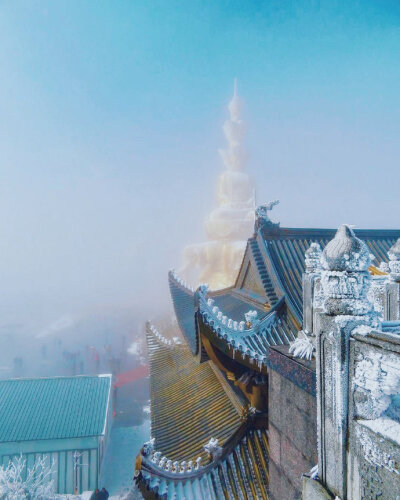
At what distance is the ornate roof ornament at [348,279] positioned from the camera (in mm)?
2326

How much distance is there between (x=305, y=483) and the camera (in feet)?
8.88

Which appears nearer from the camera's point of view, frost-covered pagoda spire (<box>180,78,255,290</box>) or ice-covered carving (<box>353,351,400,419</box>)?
ice-covered carving (<box>353,351,400,419</box>)

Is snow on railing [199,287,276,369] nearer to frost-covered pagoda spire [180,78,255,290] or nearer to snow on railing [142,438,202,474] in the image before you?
snow on railing [142,438,202,474]

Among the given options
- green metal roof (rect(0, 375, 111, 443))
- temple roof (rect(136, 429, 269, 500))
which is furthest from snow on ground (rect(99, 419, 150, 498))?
temple roof (rect(136, 429, 269, 500))

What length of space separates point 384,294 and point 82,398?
13.9 metres

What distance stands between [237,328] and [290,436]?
7.07 feet

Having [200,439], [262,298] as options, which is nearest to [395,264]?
[262,298]

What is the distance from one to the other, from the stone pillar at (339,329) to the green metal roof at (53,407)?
12765 millimetres

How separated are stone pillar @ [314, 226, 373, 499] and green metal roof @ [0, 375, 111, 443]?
41.9 feet

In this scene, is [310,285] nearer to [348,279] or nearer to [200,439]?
[348,279]

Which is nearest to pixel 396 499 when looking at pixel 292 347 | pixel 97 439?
pixel 292 347

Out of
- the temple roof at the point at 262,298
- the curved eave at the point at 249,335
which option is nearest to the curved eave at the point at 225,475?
the curved eave at the point at 249,335

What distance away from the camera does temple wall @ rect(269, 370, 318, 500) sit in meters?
3.50

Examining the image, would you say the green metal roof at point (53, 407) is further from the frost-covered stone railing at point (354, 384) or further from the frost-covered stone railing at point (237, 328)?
the frost-covered stone railing at point (354, 384)
